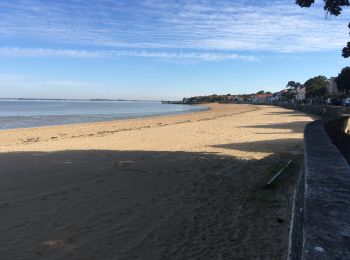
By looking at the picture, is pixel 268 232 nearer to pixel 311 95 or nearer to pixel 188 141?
pixel 188 141

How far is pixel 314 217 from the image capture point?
274cm

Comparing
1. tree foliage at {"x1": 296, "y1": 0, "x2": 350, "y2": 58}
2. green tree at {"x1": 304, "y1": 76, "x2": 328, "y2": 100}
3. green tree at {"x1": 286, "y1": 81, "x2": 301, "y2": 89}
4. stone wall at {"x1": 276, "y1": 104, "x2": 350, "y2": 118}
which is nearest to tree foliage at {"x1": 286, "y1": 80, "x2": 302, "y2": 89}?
green tree at {"x1": 286, "y1": 81, "x2": 301, "y2": 89}

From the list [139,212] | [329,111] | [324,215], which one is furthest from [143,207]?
[329,111]

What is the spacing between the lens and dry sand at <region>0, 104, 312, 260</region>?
5012 mm

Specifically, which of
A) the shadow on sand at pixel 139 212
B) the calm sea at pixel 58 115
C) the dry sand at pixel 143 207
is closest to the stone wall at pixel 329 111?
the dry sand at pixel 143 207

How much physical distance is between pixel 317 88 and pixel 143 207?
118 m

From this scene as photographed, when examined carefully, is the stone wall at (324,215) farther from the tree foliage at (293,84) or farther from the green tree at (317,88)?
the tree foliage at (293,84)

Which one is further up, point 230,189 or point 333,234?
point 333,234

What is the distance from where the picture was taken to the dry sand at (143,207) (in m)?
5.01

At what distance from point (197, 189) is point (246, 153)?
5.38 metres

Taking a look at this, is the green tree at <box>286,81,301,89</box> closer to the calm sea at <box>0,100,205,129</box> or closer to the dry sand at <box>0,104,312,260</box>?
the calm sea at <box>0,100,205,129</box>

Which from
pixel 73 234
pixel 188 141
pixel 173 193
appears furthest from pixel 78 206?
pixel 188 141

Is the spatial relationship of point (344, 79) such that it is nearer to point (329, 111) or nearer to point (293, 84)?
point (329, 111)

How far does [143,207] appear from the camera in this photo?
677 centimetres
